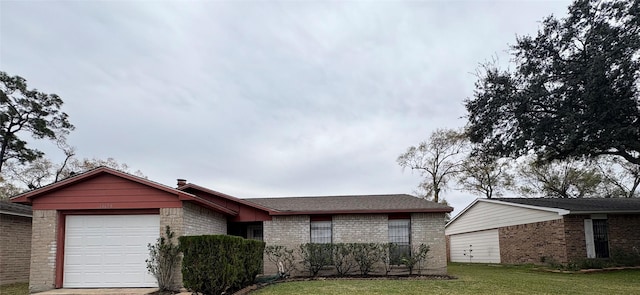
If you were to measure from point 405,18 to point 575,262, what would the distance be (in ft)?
38.5

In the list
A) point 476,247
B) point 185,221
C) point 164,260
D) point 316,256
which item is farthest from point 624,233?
point 164,260

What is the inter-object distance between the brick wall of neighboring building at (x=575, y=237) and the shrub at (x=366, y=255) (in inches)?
311

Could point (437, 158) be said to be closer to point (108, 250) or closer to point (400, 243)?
point (400, 243)

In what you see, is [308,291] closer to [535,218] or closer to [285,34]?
[285,34]

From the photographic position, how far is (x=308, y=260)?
607 inches

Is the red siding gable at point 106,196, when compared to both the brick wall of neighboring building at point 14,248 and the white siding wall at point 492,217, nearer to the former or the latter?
the brick wall of neighboring building at point 14,248

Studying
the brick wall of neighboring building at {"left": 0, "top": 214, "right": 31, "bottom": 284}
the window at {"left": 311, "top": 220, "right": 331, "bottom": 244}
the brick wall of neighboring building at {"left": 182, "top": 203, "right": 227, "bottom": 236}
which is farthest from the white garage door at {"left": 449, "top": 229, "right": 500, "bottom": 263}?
the brick wall of neighboring building at {"left": 0, "top": 214, "right": 31, "bottom": 284}

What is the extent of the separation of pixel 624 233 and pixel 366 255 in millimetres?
11285

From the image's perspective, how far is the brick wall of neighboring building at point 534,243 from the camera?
1856cm

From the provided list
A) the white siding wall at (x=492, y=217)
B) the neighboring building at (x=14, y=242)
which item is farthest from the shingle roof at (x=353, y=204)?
the neighboring building at (x=14, y=242)

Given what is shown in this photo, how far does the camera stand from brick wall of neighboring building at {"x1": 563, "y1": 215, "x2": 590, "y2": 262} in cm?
1811

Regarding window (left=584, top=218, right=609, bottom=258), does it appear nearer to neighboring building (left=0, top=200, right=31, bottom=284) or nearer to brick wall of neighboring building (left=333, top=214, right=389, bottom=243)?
brick wall of neighboring building (left=333, top=214, right=389, bottom=243)

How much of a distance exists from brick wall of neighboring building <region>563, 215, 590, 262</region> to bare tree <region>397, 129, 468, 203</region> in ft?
52.1

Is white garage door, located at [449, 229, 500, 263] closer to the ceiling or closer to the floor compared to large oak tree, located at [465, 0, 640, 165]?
closer to the floor
